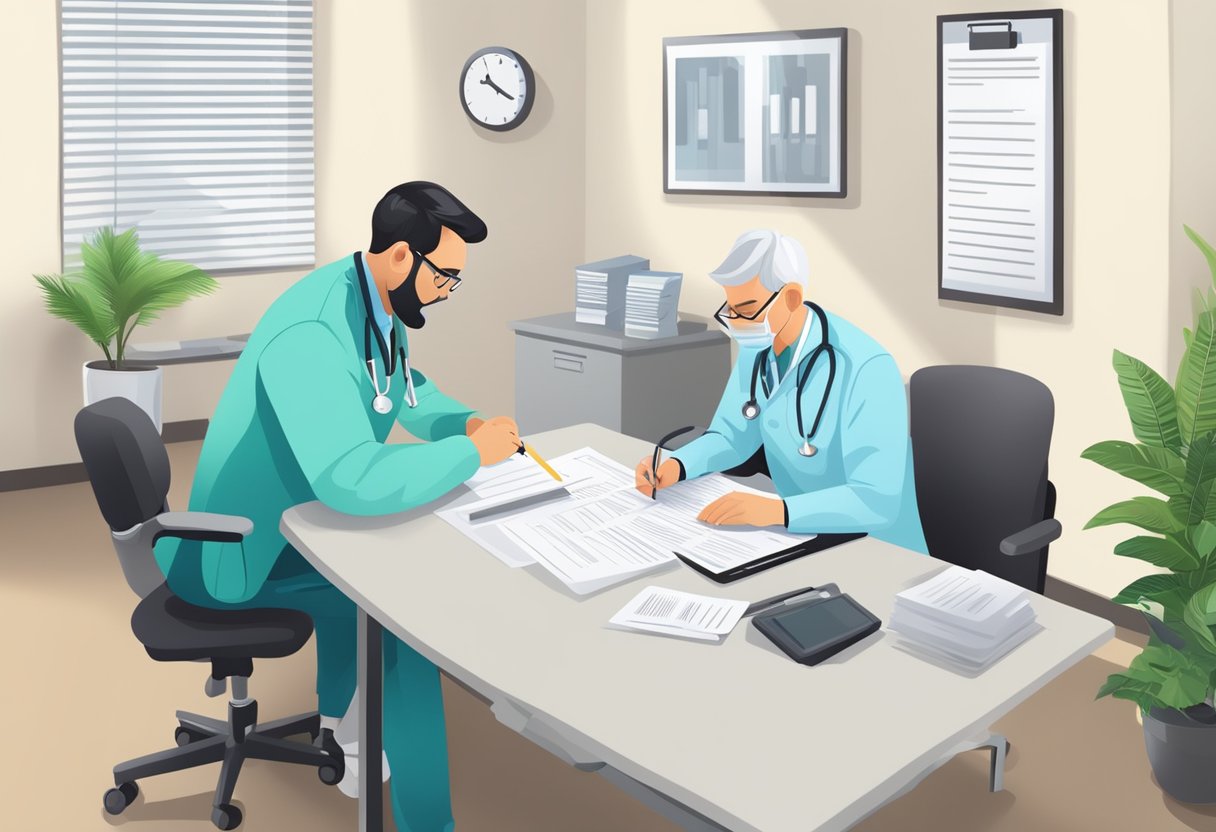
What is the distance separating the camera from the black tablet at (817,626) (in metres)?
1.81

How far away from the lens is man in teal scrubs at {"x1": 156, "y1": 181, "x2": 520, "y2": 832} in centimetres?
235

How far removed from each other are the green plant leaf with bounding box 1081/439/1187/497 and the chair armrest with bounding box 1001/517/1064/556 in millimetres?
282

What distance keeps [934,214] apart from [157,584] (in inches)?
108

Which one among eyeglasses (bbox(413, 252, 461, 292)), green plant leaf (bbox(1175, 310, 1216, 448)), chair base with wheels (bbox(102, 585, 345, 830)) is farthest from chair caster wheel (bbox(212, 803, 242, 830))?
green plant leaf (bbox(1175, 310, 1216, 448))

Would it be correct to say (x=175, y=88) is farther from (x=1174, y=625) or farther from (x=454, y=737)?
(x=1174, y=625)

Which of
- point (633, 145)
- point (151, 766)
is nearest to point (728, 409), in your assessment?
point (151, 766)

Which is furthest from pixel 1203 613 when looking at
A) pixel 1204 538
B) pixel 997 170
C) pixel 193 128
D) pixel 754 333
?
pixel 193 128

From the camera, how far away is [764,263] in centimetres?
238

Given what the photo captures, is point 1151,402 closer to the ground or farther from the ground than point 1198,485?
farther from the ground

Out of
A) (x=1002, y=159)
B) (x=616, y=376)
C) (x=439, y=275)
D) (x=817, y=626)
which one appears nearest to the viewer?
(x=817, y=626)

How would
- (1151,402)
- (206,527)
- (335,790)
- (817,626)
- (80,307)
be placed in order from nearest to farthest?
(817,626), (206,527), (1151,402), (335,790), (80,307)

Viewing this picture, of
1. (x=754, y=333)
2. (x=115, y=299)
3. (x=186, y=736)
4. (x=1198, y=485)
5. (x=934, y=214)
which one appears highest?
(x=934, y=214)

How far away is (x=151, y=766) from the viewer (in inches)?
110

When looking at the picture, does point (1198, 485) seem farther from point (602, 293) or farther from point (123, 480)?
point (602, 293)
